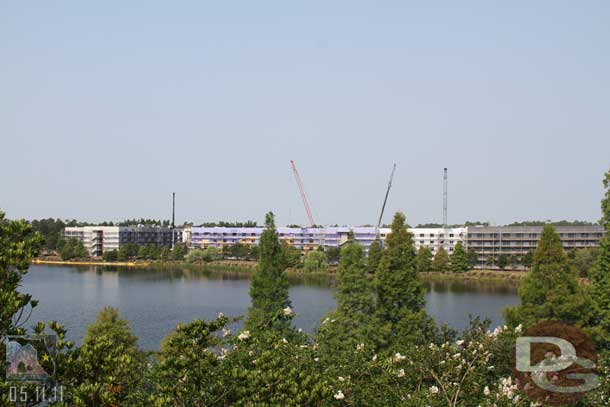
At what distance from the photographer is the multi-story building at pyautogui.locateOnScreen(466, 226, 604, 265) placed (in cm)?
6041

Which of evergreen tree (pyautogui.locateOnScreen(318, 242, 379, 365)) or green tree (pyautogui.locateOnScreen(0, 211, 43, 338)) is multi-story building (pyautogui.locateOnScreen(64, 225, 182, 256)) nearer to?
evergreen tree (pyautogui.locateOnScreen(318, 242, 379, 365))

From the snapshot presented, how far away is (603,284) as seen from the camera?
1148 centimetres

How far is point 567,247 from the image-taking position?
2384 inches

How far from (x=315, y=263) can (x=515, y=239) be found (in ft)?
61.6

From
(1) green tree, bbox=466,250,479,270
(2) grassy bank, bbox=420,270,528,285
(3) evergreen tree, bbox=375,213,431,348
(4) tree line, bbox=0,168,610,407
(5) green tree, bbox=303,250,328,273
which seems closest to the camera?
(4) tree line, bbox=0,168,610,407

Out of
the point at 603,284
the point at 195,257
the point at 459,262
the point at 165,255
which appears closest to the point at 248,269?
the point at 195,257

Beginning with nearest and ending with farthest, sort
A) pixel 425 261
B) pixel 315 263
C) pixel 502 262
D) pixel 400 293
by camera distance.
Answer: pixel 400 293, pixel 425 261, pixel 502 262, pixel 315 263

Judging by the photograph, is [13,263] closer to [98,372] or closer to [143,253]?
[98,372]

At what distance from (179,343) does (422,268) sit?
50.1 meters

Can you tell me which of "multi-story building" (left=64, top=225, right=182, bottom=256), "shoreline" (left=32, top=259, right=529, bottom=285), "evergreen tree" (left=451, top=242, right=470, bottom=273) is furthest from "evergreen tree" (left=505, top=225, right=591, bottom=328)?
"multi-story building" (left=64, top=225, right=182, bottom=256)

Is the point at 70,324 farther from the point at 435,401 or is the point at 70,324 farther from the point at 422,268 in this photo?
the point at 422,268

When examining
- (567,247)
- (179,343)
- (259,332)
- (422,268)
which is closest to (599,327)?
(259,332)

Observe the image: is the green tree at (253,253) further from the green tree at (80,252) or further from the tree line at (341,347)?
the tree line at (341,347)

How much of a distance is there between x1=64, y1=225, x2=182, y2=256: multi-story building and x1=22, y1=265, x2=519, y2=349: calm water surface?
87.1 feet
